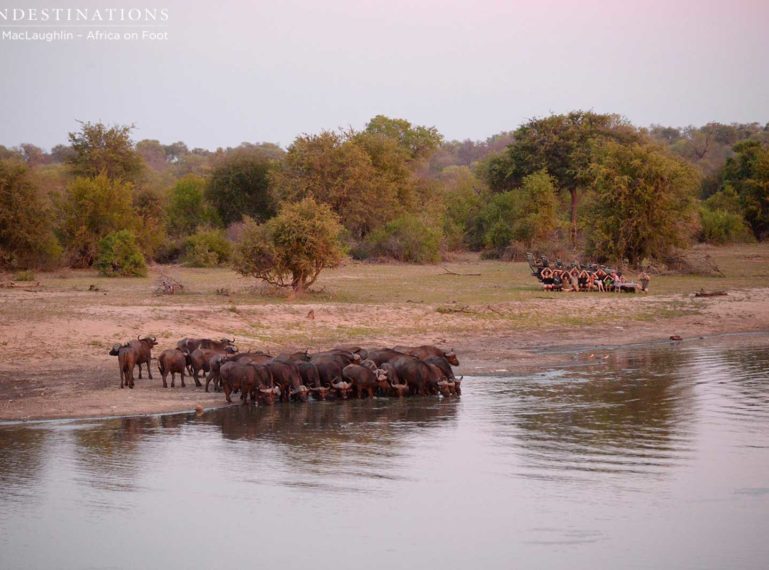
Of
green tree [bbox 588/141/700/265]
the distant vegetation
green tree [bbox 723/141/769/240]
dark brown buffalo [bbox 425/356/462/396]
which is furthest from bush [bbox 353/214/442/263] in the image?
dark brown buffalo [bbox 425/356/462/396]

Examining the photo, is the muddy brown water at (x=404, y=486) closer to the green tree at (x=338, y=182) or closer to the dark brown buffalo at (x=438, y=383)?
the dark brown buffalo at (x=438, y=383)

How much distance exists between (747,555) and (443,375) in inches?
320

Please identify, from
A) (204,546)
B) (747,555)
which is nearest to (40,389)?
(204,546)

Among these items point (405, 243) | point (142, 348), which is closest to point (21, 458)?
point (142, 348)

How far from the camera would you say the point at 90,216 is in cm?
3903

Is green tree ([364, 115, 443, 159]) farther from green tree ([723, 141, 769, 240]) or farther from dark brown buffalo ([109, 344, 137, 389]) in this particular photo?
dark brown buffalo ([109, 344, 137, 389])

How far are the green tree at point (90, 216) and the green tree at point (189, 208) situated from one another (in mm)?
10644

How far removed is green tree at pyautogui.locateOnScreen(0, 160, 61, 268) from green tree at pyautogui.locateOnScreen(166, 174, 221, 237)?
13.8 metres

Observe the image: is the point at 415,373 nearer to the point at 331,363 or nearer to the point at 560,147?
the point at 331,363

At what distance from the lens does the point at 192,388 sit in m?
16.8

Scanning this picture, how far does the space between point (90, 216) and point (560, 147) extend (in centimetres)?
2452

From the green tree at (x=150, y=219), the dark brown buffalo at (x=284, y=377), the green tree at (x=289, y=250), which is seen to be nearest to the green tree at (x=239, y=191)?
the green tree at (x=150, y=219)

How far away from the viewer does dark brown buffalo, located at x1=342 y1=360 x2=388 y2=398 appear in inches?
639

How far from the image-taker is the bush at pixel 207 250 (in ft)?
132
